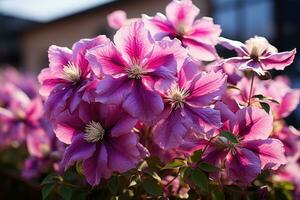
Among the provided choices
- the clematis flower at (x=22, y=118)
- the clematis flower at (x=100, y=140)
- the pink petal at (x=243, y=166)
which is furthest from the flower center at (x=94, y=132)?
the clematis flower at (x=22, y=118)

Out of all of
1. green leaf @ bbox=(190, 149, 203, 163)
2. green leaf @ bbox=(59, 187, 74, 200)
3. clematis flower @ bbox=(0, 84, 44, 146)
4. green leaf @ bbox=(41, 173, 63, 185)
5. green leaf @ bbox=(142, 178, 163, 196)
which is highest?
green leaf @ bbox=(190, 149, 203, 163)

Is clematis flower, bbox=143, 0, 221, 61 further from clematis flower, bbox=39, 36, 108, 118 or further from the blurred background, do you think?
the blurred background

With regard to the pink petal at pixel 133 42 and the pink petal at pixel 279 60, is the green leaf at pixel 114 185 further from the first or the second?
the pink petal at pixel 279 60

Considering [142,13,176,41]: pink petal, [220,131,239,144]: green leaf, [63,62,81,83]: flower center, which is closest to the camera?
[220,131,239,144]: green leaf

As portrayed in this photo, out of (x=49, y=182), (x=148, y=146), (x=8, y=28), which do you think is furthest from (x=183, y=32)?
(x=8, y=28)

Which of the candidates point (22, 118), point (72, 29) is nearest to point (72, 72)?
point (22, 118)

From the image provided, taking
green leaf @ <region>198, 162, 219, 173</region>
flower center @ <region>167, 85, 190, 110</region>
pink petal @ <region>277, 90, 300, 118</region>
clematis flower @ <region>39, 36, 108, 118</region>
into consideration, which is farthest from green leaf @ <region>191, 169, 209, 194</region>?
pink petal @ <region>277, 90, 300, 118</region>
